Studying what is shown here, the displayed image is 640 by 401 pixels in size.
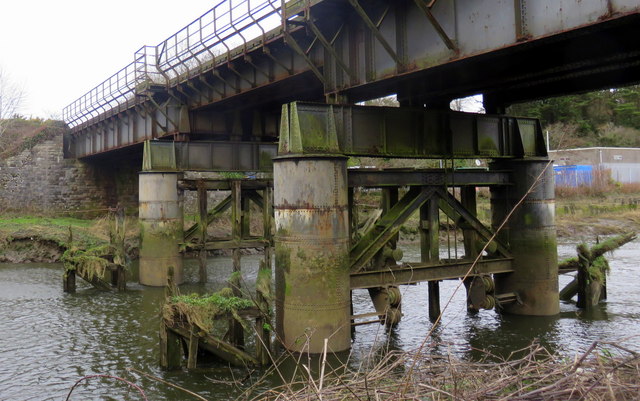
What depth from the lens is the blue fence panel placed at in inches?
1721

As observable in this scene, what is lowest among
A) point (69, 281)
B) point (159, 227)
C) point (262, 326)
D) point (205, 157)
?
point (262, 326)

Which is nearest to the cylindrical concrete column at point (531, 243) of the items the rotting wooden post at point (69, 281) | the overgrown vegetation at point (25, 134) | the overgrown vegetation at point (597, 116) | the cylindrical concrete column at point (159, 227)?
the cylindrical concrete column at point (159, 227)

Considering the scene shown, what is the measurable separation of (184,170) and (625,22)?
15.2 m

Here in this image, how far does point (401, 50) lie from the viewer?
10461mm

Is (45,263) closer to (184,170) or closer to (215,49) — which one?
(184,170)

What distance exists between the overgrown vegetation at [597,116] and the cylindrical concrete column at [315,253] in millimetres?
41733

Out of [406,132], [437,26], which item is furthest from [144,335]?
[437,26]

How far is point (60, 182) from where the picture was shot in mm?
36406

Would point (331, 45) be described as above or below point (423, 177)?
above

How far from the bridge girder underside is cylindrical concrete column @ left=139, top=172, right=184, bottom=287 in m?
3.54

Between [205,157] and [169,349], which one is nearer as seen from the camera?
[169,349]

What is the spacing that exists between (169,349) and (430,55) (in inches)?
276

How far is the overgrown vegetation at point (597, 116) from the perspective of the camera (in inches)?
1925

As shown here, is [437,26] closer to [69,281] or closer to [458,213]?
[458,213]
